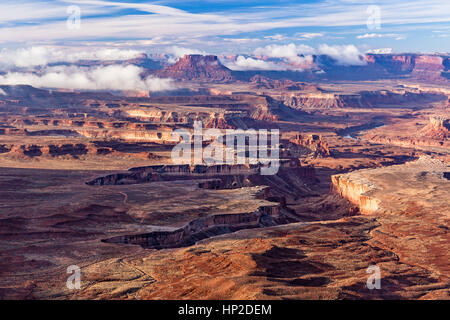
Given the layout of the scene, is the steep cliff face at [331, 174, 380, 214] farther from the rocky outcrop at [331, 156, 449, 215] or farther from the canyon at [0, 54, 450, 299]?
the canyon at [0, 54, 450, 299]

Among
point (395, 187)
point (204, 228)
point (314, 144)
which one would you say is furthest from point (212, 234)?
point (314, 144)

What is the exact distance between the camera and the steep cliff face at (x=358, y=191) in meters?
91.7

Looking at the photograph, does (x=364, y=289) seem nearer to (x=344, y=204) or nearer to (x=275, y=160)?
(x=344, y=204)

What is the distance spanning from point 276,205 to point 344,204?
61.3 ft

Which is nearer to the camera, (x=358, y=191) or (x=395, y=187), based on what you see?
(x=395, y=187)

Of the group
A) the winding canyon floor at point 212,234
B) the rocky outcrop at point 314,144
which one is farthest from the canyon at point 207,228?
the rocky outcrop at point 314,144

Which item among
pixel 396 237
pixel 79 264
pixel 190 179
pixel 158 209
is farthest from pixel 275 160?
pixel 79 264

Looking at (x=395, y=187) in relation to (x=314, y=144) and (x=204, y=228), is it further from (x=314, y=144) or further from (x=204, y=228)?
(x=314, y=144)

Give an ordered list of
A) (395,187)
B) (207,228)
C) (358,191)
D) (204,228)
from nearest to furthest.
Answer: (204,228), (207,228), (395,187), (358,191)

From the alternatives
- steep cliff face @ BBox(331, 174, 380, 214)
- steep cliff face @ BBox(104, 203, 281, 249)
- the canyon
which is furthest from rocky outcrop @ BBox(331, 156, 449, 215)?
steep cliff face @ BBox(104, 203, 281, 249)

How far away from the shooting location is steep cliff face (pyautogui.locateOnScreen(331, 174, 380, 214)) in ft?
301

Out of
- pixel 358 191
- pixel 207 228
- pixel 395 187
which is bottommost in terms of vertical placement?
pixel 207 228

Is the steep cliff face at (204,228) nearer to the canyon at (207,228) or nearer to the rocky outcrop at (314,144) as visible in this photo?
the canyon at (207,228)

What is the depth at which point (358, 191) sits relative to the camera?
101 m
